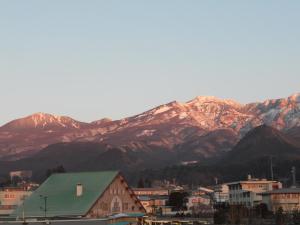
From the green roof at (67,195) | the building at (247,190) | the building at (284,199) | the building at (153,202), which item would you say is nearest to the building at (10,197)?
the building at (153,202)

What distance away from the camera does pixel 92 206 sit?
73.6 metres

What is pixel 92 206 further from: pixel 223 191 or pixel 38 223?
pixel 223 191

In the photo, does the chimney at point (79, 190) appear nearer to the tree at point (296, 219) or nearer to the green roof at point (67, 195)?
the green roof at point (67, 195)

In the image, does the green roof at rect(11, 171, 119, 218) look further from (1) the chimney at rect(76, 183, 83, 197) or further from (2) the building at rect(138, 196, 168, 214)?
(2) the building at rect(138, 196, 168, 214)

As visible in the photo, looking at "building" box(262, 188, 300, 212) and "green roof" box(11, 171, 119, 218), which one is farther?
"building" box(262, 188, 300, 212)

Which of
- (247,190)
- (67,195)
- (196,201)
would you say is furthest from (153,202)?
(67,195)

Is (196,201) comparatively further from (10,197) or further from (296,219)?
(296,219)

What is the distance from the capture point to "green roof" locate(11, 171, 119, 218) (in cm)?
7338

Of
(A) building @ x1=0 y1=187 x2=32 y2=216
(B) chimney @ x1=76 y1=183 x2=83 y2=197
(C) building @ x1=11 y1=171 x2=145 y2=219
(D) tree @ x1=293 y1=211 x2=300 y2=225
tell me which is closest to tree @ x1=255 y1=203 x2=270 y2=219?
(D) tree @ x1=293 y1=211 x2=300 y2=225

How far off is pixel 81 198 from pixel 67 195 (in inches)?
70.1

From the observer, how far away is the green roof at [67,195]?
241 feet

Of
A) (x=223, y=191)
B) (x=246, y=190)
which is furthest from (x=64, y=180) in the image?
(x=223, y=191)

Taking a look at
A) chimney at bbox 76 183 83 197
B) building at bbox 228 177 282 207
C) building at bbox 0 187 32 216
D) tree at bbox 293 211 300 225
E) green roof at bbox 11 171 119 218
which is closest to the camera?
green roof at bbox 11 171 119 218

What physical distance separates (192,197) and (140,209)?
269ft
